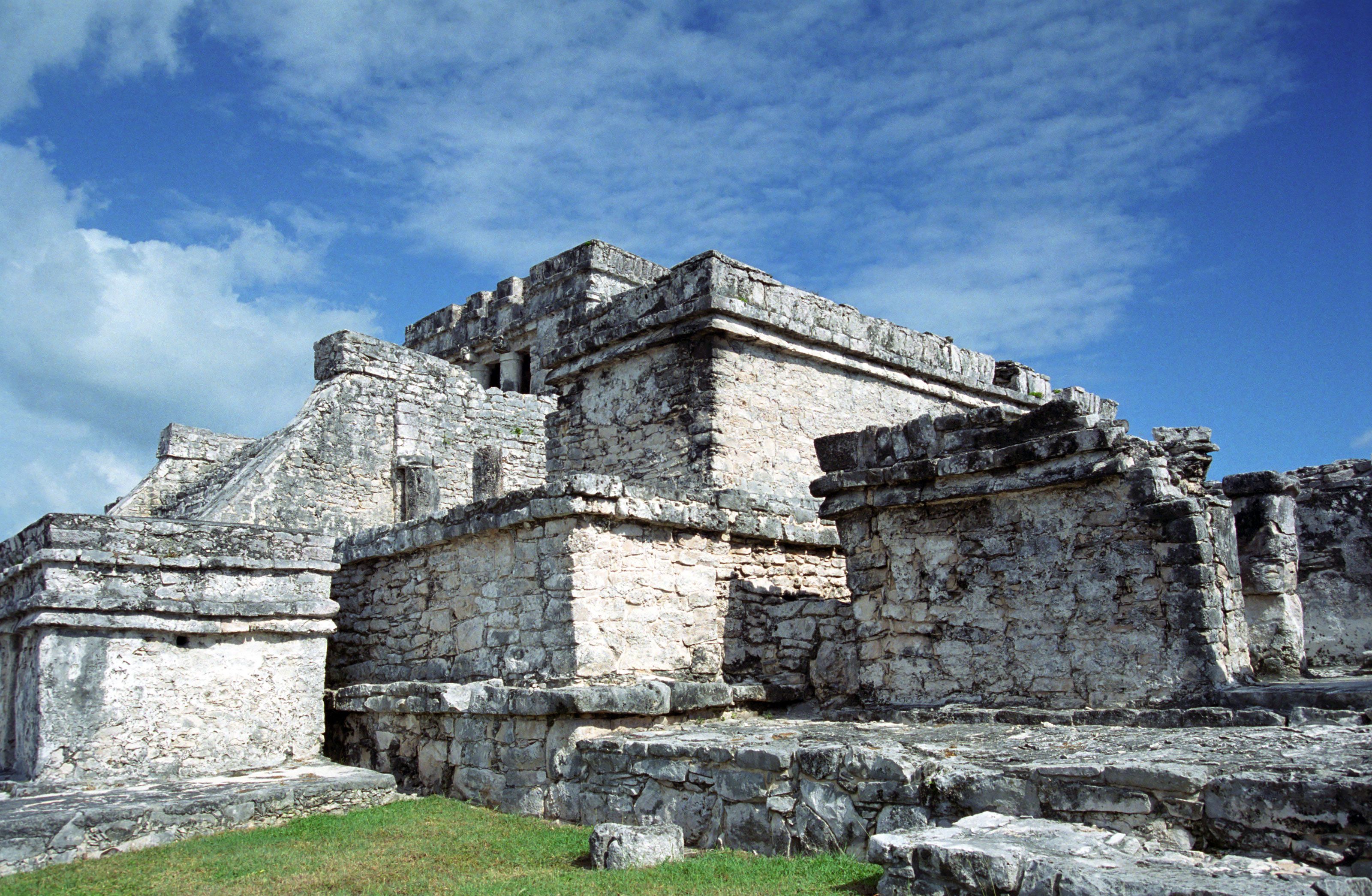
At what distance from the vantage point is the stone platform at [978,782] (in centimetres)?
373

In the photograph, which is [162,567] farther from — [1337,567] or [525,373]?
[525,373]

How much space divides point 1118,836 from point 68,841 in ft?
19.4

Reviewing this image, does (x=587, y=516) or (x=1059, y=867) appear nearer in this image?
(x=1059, y=867)

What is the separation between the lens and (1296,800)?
3.67 m

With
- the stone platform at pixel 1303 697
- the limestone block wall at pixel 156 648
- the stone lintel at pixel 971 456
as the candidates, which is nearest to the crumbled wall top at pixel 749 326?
the stone lintel at pixel 971 456

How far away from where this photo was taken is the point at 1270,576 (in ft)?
24.9

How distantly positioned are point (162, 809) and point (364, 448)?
815 centimetres

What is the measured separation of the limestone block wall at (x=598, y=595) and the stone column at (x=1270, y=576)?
3.03 m

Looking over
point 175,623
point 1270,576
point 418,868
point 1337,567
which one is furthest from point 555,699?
point 1337,567

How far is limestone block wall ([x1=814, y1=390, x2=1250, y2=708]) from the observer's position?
6.06 m

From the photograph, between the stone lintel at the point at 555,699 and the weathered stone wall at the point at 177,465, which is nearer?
the stone lintel at the point at 555,699

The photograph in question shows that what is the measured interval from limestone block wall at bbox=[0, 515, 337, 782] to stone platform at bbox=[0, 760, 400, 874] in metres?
0.30

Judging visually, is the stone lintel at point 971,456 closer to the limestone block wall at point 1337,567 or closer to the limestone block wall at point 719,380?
the limestone block wall at point 719,380

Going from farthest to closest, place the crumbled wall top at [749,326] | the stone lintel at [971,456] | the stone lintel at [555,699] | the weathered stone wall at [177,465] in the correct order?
the weathered stone wall at [177,465] → the crumbled wall top at [749,326] → the stone lintel at [555,699] → the stone lintel at [971,456]
